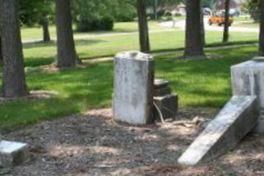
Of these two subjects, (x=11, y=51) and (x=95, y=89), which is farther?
(x=95, y=89)

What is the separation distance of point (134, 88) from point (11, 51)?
303cm

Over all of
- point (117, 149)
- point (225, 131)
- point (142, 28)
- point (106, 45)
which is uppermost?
point (225, 131)

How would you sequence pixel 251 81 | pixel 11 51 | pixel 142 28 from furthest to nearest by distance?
pixel 142 28 → pixel 11 51 → pixel 251 81

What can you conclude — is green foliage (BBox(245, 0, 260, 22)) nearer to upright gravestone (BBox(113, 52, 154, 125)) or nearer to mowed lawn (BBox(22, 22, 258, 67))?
mowed lawn (BBox(22, 22, 258, 67))

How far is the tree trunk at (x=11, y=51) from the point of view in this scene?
10.4m

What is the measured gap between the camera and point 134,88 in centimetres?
824

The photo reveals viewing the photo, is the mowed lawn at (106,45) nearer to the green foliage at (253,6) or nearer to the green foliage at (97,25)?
the green foliage at (253,6)

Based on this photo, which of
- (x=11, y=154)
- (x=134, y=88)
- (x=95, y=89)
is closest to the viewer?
(x=11, y=154)

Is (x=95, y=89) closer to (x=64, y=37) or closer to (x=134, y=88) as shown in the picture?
(x=134, y=88)

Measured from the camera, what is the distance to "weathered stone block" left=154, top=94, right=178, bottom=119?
A: 8.40 metres

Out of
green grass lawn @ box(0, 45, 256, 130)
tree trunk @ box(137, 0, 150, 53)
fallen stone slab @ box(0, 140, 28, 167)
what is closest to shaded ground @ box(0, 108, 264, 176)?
fallen stone slab @ box(0, 140, 28, 167)

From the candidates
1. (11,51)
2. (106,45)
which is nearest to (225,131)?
(11,51)

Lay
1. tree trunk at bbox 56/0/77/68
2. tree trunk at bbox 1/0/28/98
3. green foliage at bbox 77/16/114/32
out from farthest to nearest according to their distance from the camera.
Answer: green foliage at bbox 77/16/114/32 < tree trunk at bbox 56/0/77/68 < tree trunk at bbox 1/0/28/98

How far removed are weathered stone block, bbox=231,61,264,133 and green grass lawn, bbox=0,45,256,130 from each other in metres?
1.93
